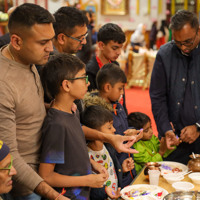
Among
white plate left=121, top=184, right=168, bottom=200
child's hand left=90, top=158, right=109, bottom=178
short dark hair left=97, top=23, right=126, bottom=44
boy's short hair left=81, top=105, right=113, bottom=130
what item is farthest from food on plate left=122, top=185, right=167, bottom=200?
short dark hair left=97, top=23, right=126, bottom=44

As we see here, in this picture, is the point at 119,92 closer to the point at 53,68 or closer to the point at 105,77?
the point at 105,77

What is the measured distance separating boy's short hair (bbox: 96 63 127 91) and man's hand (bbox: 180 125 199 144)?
0.72m

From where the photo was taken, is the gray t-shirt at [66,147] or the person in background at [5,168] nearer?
the person in background at [5,168]

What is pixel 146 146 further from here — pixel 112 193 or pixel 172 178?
pixel 112 193

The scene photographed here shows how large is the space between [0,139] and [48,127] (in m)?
0.29

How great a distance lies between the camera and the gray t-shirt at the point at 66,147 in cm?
174

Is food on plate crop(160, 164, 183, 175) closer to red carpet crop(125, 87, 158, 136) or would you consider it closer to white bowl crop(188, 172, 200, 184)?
white bowl crop(188, 172, 200, 184)

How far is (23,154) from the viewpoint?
1.71m

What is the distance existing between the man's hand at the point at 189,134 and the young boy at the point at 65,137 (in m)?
1.19

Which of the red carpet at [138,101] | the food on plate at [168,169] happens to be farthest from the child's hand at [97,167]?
the red carpet at [138,101]

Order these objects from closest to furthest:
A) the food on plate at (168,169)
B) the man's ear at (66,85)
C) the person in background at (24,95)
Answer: the person in background at (24,95) → the man's ear at (66,85) → the food on plate at (168,169)

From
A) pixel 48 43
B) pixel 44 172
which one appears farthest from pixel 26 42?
pixel 44 172

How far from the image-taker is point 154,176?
2.26 metres

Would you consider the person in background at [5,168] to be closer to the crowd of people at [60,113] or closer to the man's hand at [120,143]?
the crowd of people at [60,113]
